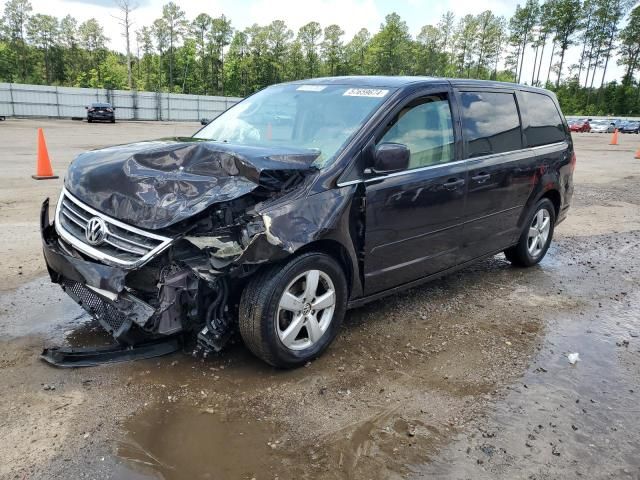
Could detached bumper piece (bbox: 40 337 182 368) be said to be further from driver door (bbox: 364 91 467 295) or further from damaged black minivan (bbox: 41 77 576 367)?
driver door (bbox: 364 91 467 295)

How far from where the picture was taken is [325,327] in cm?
346

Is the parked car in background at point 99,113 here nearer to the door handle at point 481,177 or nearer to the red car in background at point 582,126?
the door handle at point 481,177

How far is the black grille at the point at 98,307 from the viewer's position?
10.1ft

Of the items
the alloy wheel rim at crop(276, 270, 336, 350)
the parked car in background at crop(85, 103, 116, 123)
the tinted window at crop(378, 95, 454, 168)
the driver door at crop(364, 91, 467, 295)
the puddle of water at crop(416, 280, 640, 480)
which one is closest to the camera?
the puddle of water at crop(416, 280, 640, 480)

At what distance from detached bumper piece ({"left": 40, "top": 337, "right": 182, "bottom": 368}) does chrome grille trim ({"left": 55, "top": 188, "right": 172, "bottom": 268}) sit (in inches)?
28.1

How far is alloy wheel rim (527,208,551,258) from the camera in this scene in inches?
221

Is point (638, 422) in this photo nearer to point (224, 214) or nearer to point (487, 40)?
point (224, 214)

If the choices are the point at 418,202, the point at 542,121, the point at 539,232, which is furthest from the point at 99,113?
the point at 418,202

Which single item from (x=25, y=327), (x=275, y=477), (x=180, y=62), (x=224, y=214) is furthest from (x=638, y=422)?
(x=180, y=62)

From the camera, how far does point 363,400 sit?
3061 mm

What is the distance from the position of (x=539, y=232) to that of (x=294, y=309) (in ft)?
12.1

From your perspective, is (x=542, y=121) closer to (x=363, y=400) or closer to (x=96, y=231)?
(x=363, y=400)

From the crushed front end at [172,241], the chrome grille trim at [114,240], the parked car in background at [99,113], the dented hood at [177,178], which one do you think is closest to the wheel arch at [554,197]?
the dented hood at [177,178]

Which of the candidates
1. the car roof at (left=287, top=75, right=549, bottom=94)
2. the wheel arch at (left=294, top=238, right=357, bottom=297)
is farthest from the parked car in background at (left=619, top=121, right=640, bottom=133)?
the wheel arch at (left=294, top=238, right=357, bottom=297)
